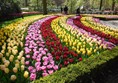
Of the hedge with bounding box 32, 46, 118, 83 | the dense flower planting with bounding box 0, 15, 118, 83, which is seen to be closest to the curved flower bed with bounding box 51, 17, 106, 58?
the dense flower planting with bounding box 0, 15, 118, 83

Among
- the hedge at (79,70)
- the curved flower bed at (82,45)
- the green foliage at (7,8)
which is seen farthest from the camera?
the green foliage at (7,8)

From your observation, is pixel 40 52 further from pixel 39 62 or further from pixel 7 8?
pixel 7 8

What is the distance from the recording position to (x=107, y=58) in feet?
22.7

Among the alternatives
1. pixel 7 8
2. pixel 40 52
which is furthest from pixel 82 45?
pixel 7 8

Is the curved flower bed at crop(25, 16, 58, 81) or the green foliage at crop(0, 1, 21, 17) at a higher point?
the green foliage at crop(0, 1, 21, 17)

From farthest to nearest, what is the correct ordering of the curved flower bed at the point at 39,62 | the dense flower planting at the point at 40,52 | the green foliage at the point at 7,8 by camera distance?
the green foliage at the point at 7,8
the curved flower bed at the point at 39,62
the dense flower planting at the point at 40,52

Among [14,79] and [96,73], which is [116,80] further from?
[14,79]

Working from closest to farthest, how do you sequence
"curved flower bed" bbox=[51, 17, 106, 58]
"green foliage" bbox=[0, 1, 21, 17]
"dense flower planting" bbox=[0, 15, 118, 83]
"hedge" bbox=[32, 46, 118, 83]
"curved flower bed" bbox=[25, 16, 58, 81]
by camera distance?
"hedge" bbox=[32, 46, 118, 83] → "dense flower planting" bbox=[0, 15, 118, 83] → "curved flower bed" bbox=[25, 16, 58, 81] → "curved flower bed" bbox=[51, 17, 106, 58] → "green foliage" bbox=[0, 1, 21, 17]

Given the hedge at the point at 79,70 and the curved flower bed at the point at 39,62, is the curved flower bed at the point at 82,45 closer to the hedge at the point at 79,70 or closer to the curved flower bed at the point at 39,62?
the hedge at the point at 79,70

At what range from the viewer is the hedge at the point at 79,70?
4.94m

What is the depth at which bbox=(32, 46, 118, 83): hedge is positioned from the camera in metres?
4.94

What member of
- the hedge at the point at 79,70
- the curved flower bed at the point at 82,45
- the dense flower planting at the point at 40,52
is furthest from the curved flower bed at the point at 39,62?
the curved flower bed at the point at 82,45

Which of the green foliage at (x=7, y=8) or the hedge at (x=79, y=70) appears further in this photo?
the green foliage at (x=7, y=8)

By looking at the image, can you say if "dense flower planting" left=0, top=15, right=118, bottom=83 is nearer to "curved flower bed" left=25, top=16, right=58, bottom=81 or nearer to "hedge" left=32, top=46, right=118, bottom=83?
"curved flower bed" left=25, top=16, right=58, bottom=81
